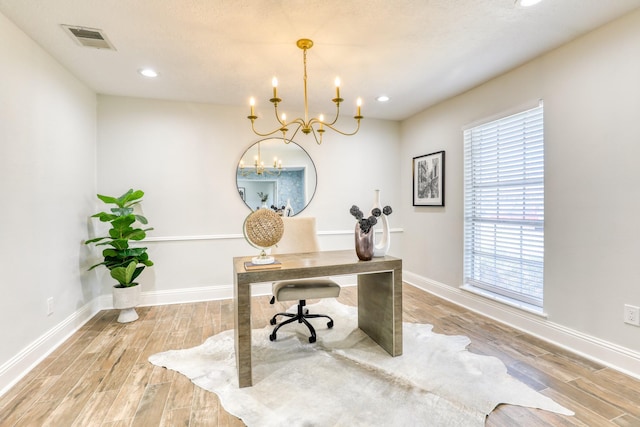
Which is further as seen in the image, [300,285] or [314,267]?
[300,285]

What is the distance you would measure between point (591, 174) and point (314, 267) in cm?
215

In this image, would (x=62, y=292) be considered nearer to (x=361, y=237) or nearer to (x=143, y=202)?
(x=143, y=202)

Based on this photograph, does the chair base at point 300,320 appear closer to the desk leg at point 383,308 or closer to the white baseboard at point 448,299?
the desk leg at point 383,308

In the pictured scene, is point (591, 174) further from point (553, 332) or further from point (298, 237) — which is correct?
point (298, 237)

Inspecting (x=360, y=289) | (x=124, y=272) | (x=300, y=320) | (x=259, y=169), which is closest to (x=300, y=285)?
(x=300, y=320)

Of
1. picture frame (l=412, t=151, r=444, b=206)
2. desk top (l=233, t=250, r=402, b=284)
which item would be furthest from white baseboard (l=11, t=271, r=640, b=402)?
desk top (l=233, t=250, r=402, b=284)

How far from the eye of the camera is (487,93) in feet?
10.5

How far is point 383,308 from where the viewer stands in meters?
2.46

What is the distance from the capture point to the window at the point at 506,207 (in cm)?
274

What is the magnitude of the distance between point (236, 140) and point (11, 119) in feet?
6.91

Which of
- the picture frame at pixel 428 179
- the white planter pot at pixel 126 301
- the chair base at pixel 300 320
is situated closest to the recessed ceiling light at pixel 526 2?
the picture frame at pixel 428 179

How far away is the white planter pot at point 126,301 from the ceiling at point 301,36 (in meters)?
2.07

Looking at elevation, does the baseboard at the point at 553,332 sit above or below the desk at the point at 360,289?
below

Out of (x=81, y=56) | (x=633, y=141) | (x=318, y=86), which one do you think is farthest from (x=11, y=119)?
(x=633, y=141)
